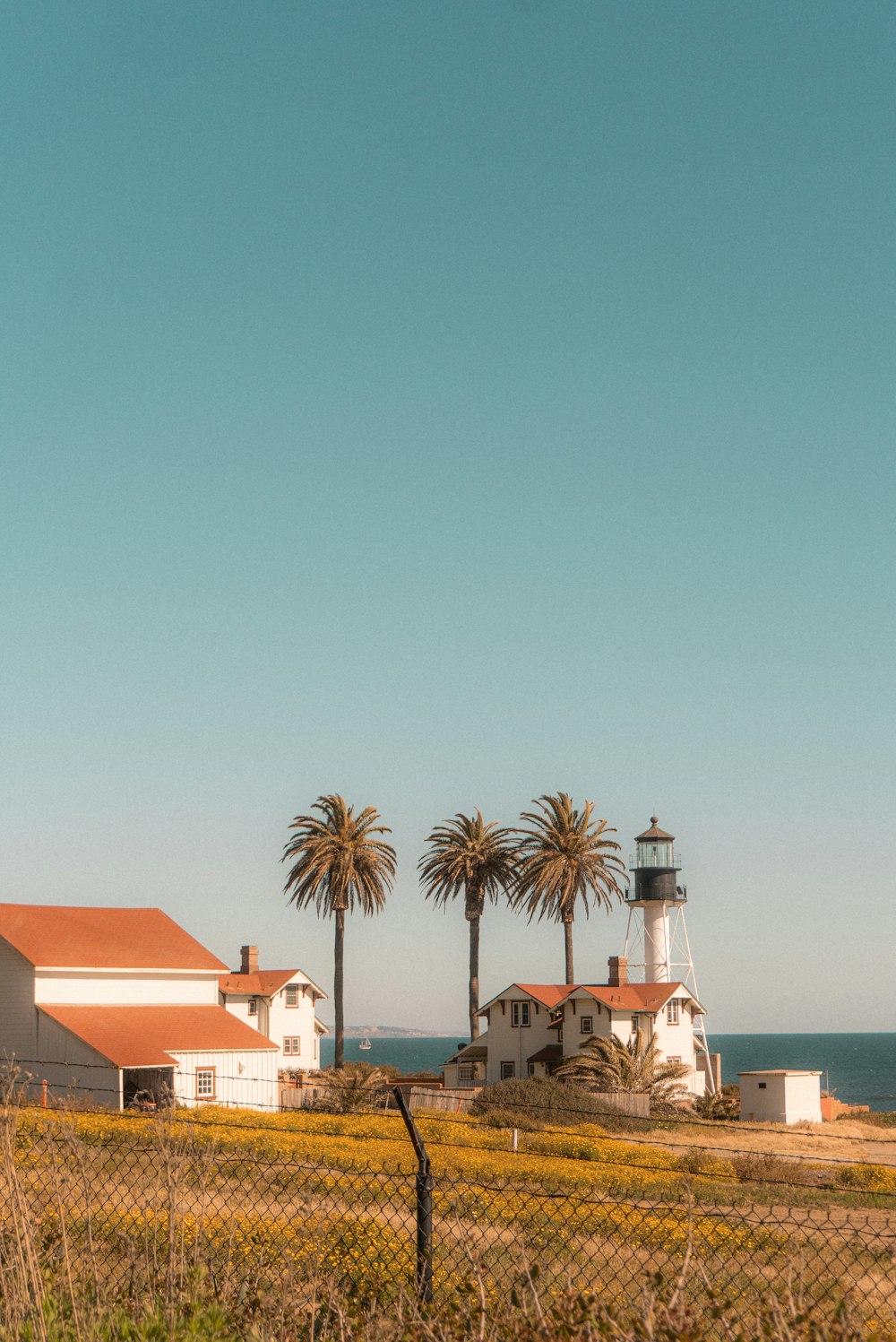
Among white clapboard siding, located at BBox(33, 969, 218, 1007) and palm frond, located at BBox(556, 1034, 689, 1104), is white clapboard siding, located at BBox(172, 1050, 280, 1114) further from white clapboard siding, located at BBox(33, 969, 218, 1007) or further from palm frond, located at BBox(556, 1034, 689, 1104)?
palm frond, located at BBox(556, 1034, 689, 1104)

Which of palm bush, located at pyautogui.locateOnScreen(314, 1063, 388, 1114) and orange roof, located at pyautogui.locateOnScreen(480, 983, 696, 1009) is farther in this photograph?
orange roof, located at pyautogui.locateOnScreen(480, 983, 696, 1009)

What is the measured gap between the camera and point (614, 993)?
66.6 meters

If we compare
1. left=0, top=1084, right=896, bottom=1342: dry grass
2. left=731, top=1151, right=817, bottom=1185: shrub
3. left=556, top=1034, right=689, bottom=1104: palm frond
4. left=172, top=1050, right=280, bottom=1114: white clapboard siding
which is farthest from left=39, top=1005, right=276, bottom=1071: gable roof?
left=0, top=1084, right=896, bottom=1342: dry grass

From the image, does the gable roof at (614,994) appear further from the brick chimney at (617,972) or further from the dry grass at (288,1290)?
the dry grass at (288,1290)

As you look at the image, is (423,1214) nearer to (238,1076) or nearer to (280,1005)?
(238,1076)

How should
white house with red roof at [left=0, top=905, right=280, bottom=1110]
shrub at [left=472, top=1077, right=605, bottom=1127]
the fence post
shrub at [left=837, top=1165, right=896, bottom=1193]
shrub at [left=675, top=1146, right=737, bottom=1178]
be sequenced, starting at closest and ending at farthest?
the fence post → shrub at [left=675, top=1146, right=737, bottom=1178] → shrub at [left=837, top=1165, right=896, bottom=1193] → shrub at [left=472, top=1077, right=605, bottom=1127] → white house with red roof at [left=0, top=905, right=280, bottom=1110]

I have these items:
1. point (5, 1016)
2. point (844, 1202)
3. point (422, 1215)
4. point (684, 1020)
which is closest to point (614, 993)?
point (684, 1020)

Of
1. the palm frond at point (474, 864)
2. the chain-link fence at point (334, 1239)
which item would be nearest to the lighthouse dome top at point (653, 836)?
the palm frond at point (474, 864)

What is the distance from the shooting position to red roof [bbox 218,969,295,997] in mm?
72438

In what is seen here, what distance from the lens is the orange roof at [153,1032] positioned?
4838 centimetres

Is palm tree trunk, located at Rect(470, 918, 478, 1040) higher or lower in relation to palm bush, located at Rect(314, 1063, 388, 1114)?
higher

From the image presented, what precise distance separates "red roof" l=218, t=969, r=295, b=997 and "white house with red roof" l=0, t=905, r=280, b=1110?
13.9 meters

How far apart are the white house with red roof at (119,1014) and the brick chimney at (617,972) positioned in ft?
73.3

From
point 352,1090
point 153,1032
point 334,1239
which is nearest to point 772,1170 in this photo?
point 352,1090
